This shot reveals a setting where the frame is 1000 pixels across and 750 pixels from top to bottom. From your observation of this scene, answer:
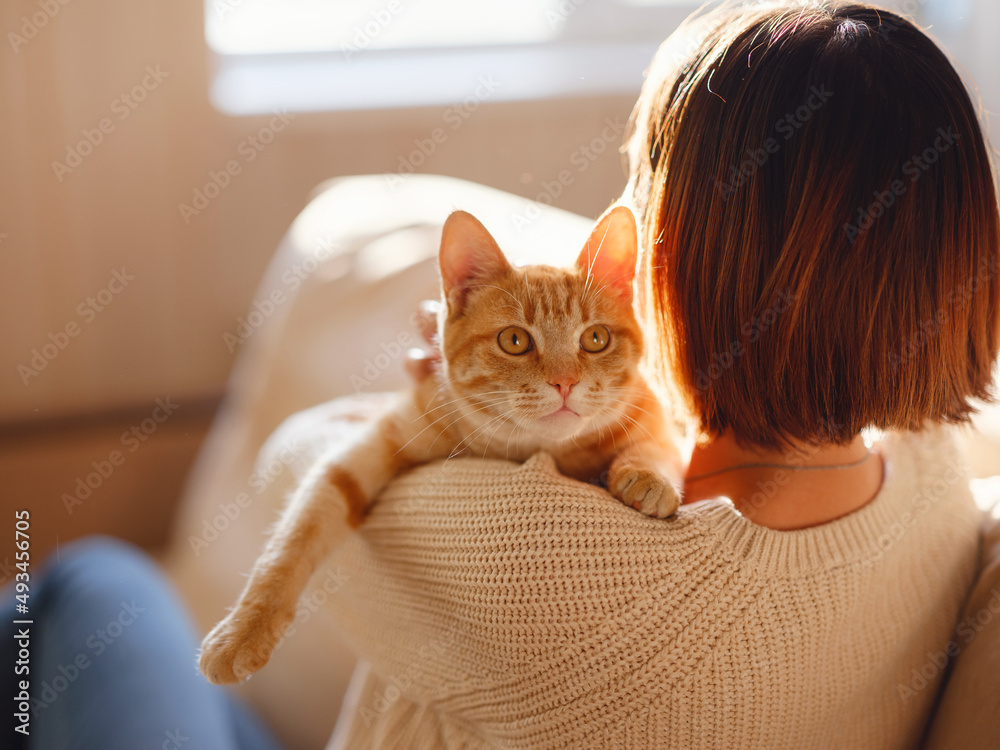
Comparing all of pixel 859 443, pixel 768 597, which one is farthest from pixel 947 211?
pixel 768 597

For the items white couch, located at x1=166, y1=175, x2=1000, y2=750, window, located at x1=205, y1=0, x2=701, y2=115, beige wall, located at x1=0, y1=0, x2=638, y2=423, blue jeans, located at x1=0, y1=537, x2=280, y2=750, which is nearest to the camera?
blue jeans, located at x1=0, y1=537, x2=280, y2=750

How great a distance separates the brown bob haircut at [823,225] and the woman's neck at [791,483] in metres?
0.04

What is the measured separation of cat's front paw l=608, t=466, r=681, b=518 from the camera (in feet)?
2.76

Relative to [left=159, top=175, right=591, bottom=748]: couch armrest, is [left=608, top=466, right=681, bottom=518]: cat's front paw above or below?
above

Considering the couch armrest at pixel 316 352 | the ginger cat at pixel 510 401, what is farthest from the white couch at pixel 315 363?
the ginger cat at pixel 510 401

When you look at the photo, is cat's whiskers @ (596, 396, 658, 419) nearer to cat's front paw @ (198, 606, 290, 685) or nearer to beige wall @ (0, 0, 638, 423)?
cat's front paw @ (198, 606, 290, 685)

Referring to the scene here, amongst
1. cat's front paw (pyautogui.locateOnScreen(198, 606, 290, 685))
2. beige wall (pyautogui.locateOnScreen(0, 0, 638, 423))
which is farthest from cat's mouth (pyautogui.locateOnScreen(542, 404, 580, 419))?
beige wall (pyautogui.locateOnScreen(0, 0, 638, 423))

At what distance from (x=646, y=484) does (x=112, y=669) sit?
3.06ft

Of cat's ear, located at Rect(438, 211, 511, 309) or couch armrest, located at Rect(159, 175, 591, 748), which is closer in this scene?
cat's ear, located at Rect(438, 211, 511, 309)

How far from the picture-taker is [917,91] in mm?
776

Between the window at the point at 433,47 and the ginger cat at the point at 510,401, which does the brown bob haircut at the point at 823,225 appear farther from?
the window at the point at 433,47

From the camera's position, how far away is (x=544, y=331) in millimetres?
959

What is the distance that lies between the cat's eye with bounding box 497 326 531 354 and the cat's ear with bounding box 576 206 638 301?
0.11 metres

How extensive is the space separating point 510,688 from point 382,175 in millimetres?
1861
